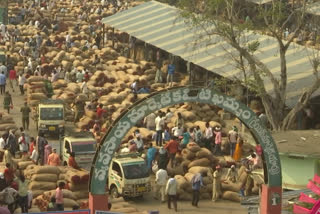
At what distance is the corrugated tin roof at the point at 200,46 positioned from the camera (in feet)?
111

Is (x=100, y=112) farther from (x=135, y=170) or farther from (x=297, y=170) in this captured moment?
(x=297, y=170)

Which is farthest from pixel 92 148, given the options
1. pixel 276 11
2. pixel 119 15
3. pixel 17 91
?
pixel 119 15

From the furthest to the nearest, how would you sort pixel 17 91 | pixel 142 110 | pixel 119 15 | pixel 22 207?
1. pixel 119 15
2. pixel 17 91
3. pixel 22 207
4. pixel 142 110

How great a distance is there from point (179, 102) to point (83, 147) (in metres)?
11.0

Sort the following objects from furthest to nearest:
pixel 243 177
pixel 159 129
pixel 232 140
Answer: pixel 159 129
pixel 232 140
pixel 243 177

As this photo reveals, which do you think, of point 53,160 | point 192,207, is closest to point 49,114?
point 53,160

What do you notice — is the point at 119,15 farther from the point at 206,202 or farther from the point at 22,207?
the point at 22,207

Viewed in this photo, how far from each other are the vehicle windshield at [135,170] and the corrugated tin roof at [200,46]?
7.57 m

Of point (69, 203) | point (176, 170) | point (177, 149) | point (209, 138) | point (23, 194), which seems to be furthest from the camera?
point (209, 138)

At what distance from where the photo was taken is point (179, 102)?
17.2m

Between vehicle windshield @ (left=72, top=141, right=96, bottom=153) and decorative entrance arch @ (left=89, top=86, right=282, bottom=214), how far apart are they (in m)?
10.0

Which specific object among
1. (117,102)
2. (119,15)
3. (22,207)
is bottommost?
(22,207)

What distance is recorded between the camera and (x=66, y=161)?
2770cm

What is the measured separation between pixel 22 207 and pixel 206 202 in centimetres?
619
